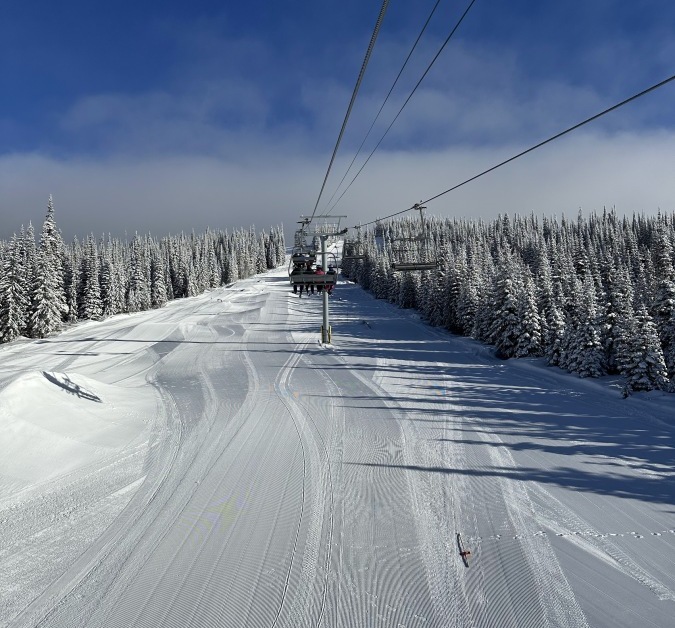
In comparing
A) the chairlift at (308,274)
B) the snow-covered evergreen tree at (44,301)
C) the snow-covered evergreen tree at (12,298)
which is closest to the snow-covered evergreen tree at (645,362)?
the chairlift at (308,274)

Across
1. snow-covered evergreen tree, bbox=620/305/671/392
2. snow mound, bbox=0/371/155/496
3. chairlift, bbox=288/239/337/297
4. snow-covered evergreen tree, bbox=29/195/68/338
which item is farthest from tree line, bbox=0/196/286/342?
snow-covered evergreen tree, bbox=620/305/671/392

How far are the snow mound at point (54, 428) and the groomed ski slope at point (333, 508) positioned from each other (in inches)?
2.0

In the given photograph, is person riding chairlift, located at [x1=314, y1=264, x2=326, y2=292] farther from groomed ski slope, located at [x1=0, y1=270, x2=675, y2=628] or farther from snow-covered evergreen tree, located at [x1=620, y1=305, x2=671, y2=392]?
snow-covered evergreen tree, located at [x1=620, y1=305, x2=671, y2=392]

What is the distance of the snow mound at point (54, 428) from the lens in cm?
811

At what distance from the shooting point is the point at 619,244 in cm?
10838

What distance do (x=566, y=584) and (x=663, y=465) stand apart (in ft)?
16.9

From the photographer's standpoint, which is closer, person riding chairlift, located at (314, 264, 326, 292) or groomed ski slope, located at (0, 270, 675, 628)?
groomed ski slope, located at (0, 270, 675, 628)

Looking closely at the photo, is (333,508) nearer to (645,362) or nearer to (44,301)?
(645,362)

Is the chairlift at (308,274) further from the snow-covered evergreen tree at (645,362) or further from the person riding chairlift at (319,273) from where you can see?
the snow-covered evergreen tree at (645,362)

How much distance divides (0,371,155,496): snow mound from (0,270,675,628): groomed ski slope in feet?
0.17

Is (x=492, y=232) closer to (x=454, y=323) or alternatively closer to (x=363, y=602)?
(x=454, y=323)

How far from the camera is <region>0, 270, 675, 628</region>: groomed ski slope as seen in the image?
480 centimetres

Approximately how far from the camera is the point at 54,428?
9.60 meters

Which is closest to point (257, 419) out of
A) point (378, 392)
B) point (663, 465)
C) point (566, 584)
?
point (378, 392)
